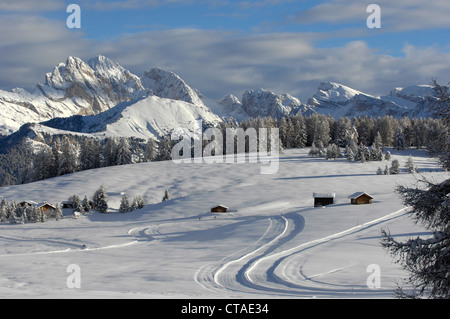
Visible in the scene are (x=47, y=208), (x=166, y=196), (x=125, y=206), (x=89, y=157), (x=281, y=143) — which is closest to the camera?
(x=47, y=208)

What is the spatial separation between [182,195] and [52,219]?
21.0 meters

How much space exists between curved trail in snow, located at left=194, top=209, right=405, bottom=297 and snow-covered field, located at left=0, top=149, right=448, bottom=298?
0.08m

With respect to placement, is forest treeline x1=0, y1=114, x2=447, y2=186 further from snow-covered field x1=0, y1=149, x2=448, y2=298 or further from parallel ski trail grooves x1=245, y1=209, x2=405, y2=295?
parallel ski trail grooves x1=245, y1=209, x2=405, y2=295

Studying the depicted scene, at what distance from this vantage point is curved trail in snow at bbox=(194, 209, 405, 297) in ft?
71.3

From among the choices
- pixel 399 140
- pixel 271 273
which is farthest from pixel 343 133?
pixel 271 273

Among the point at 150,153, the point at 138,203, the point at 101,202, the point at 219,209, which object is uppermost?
the point at 150,153

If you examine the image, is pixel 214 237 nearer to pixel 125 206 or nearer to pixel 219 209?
pixel 219 209

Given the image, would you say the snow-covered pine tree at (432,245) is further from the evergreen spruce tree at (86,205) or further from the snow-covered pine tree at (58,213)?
the evergreen spruce tree at (86,205)

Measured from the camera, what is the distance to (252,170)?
302ft

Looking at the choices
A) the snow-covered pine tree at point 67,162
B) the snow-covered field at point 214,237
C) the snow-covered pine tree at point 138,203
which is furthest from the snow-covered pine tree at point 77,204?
the snow-covered pine tree at point 67,162

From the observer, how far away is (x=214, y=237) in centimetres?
4631

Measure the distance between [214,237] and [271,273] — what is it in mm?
19885

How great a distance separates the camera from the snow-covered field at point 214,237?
23062mm

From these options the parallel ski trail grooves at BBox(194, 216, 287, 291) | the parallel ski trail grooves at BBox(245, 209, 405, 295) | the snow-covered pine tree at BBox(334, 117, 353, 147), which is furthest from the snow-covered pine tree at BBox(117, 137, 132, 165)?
the parallel ski trail grooves at BBox(245, 209, 405, 295)
